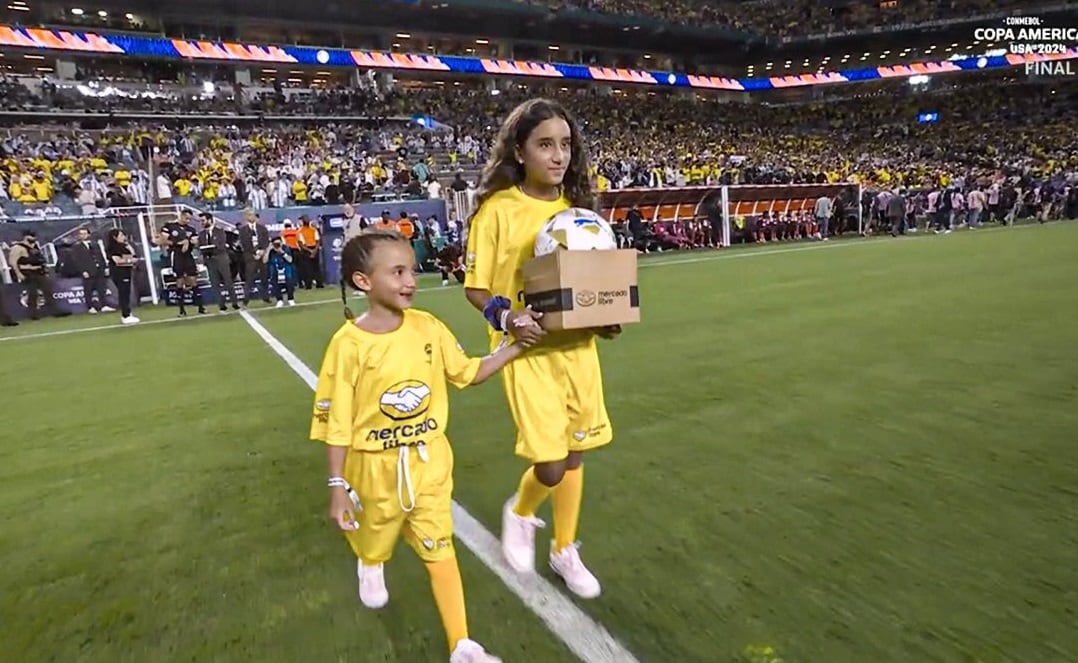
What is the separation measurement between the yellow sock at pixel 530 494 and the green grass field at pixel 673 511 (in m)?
0.34

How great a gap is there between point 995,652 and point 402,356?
2.05 metres

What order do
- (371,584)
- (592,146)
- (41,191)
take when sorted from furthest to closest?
(592,146) < (41,191) < (371,584)

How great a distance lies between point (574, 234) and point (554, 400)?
590mm

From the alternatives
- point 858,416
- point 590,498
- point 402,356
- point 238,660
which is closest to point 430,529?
point 402,356

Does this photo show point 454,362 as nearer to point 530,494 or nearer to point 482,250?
point 482,250

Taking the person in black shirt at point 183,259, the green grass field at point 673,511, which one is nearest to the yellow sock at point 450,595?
the green grass field at point 673,511

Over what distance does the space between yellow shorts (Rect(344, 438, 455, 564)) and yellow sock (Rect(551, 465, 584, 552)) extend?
632 mm

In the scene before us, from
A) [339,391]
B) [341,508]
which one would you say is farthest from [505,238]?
[341,508]

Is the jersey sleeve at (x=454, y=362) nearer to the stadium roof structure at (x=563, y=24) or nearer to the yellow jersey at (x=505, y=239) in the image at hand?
the yellow jersey at (x=505, y=239)

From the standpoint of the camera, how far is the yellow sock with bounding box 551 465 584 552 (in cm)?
271

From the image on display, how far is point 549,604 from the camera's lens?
103 inches

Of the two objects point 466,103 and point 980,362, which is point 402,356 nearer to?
point 980,362

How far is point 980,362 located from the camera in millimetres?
5719

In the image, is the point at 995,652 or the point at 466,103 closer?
the point at 995,652
